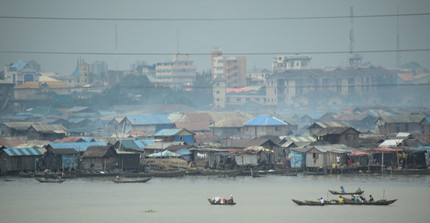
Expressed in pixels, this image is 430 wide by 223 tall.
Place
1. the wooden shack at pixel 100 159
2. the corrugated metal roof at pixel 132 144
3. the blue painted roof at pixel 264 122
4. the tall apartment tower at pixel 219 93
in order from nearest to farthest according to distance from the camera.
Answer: the wooden shack at pixel 100 159 → the corrugated metal roof at pixel 132 144 → the blue painted roof at pixel 264 122 → the tall apartment tower at pixel 219 93

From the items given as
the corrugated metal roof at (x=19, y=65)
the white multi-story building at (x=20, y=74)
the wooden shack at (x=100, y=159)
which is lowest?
the wooden shack at (x=100, y=159)

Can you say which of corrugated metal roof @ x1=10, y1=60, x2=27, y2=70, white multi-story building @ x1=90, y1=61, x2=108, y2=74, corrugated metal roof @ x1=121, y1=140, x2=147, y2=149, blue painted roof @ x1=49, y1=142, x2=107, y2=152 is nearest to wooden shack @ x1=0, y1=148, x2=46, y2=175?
blue painted roof @ x1=49, y1=142, x2=107, y2=152

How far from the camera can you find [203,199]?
35.2 meters

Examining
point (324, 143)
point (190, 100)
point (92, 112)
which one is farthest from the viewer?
point (190, 100)

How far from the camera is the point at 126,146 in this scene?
4838cm

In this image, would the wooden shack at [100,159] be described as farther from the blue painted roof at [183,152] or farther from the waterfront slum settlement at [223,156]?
the blue painted roof at [183,152]

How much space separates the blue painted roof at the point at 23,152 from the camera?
141 feet

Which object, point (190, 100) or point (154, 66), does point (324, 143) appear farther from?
point (154, 66)

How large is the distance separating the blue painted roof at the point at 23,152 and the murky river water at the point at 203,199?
5.43ft

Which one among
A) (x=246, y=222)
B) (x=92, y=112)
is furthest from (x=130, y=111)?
(x=246, y=222)

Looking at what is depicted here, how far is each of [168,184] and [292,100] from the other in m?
86.6

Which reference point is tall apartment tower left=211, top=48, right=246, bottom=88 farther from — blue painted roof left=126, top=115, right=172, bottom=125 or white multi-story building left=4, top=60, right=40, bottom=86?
blue painted roof left=126, top=115, right=172, bottom=125

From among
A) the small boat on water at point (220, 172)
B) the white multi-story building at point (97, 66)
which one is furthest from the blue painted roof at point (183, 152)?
the white multi-story building at point (97, 66)

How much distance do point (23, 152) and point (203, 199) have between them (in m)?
13.9
